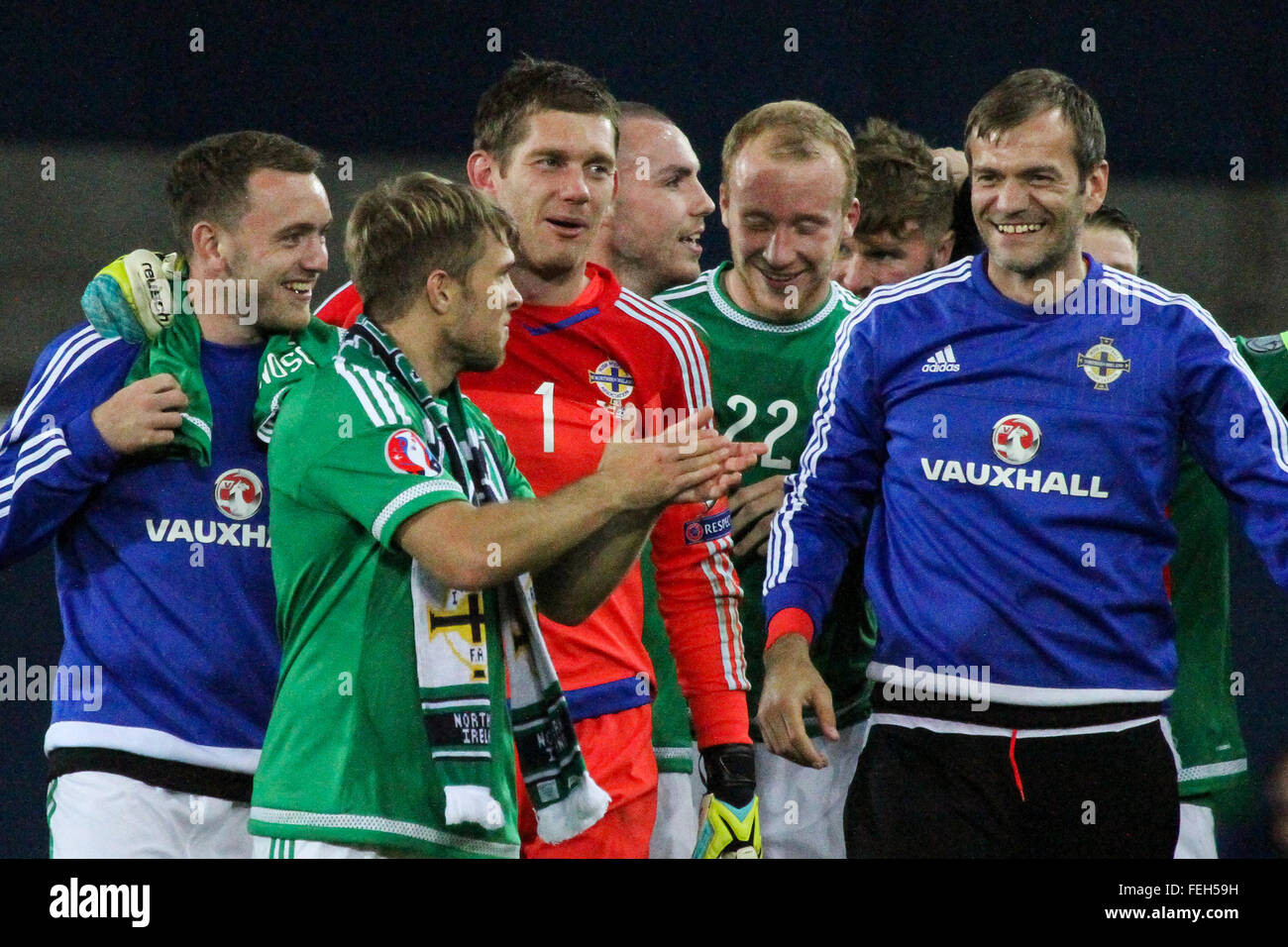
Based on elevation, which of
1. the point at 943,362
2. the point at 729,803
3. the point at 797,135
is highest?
the point at 797,135

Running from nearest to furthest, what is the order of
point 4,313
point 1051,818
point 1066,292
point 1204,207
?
1. point 1051,818
2. point 1066,292
3. point 4,313
4. point 1204,207

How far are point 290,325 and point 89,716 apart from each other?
0.78 m

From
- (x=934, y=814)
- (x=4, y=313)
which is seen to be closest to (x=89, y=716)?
(x=934, y=814)

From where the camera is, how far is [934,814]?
2.88 meters

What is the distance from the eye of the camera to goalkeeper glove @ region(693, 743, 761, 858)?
128 inches

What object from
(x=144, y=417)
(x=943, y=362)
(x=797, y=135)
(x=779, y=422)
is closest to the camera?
(x=144, y=417)

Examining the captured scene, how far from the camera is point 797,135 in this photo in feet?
12.1

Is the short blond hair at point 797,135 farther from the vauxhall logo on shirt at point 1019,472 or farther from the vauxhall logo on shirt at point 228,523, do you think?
the vauxhall logo on shirt at point 228,523

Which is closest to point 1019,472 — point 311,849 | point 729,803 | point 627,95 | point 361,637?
point 729,803

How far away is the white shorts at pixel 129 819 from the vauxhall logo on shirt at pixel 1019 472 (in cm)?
144

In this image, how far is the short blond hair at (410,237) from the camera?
249cm

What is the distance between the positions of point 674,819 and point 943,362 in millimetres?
1157

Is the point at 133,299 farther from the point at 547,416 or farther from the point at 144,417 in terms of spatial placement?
the point at 547,416

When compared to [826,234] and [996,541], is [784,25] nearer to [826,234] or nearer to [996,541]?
[826,234]
